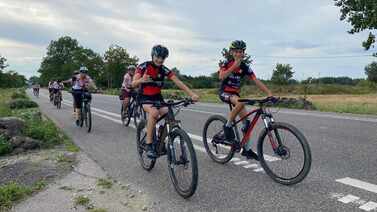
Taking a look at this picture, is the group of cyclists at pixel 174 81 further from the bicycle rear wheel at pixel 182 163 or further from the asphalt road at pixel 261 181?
the bicycle rear wheel at pixel 182 163

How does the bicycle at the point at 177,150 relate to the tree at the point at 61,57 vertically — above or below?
below

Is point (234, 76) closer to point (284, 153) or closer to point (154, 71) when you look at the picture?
point (154, 71)

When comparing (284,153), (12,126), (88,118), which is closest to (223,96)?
(284,153)

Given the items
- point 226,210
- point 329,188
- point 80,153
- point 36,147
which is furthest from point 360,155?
point 36,147

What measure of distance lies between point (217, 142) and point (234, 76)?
1.19m

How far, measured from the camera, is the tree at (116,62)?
75.9 metres

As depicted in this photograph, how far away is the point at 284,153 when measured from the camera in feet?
16.1

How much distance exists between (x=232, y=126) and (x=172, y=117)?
135 cm

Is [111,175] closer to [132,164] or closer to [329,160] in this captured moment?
[132,164]

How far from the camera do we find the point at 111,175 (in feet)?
18.1

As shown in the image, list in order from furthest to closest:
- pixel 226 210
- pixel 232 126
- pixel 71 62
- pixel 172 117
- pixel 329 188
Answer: pixel 71 62, pixel 232 126, pixel 172 117, pixel 329 188, pixel 226 210

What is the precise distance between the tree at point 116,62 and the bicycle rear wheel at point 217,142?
230 feet

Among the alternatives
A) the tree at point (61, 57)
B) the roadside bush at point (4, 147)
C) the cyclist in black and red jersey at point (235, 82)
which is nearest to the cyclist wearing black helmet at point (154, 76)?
the cyclist in black and red jersey at point (235, 82)

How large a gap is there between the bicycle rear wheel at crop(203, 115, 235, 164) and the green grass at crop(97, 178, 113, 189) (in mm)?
1993
